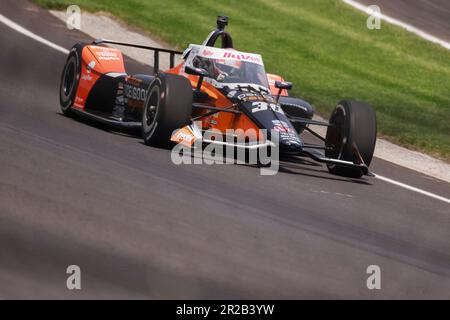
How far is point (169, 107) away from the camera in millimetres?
11477

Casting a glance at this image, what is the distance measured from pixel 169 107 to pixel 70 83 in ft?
9.45

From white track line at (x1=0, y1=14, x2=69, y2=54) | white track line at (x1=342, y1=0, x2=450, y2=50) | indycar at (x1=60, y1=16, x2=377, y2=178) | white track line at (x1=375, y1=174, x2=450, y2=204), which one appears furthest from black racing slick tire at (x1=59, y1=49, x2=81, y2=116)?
white track line at (x1=342, y1=0, x2=450, y2=50)

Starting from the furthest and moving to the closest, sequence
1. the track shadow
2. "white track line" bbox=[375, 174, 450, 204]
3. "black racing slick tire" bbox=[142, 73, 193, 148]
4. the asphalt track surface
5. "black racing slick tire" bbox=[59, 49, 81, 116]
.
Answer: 1. "black racing slick tire" bbox=[59, 49, 81, 116]
2. the track shadow
3. "white track line" bbox=[375, 174, 450, 204]
4. "black racing slick tire" bbox=[142, 73, 193, 148]
5. the asphalt track surface

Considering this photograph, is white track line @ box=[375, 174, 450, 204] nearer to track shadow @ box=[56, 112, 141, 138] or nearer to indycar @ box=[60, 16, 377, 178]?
indycar @ box=[60, 16, 377, 178]

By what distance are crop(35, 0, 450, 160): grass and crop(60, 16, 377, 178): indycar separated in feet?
10.9

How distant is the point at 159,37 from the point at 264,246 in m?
12.2

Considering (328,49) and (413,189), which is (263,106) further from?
(328,49)

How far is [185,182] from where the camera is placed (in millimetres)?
10094

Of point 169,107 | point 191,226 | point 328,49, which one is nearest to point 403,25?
point 328,49

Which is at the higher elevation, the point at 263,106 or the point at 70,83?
the point at 263,106

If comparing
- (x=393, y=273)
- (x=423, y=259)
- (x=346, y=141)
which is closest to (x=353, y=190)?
(x=346, y=141)

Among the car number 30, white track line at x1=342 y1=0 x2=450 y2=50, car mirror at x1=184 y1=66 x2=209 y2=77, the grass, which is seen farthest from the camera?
white track line at x1=342 y1=0 x2=450 y2=50

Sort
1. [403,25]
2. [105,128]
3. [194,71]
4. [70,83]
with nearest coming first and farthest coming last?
[194,71] < [105,128] < [70,83] < [403,25]

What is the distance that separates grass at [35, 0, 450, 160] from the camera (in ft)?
57.5
